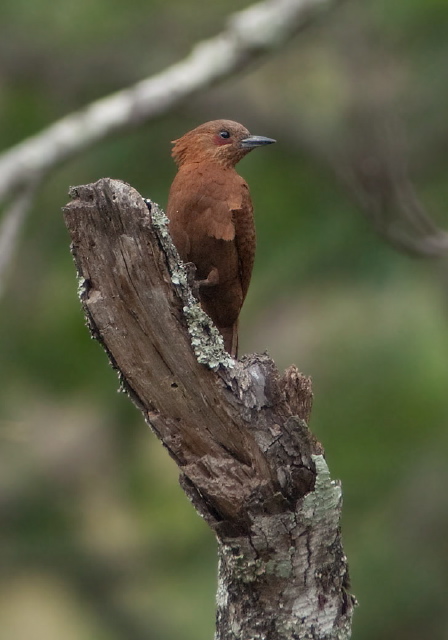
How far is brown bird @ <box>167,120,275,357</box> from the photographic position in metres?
5.01

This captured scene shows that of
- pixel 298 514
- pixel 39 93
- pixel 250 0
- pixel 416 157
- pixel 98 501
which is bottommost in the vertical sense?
pixel 298 514

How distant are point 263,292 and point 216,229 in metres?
4.67

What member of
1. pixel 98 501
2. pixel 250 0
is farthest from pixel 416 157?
pixel 98 501

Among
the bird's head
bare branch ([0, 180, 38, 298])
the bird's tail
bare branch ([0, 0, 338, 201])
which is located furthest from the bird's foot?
bare branch ([0, 0, 338, 201])

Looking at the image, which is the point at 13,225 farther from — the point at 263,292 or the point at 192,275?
the point at 263,292

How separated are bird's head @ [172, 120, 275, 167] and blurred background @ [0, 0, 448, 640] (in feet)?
9.09

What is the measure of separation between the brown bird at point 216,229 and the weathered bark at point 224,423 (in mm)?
1181

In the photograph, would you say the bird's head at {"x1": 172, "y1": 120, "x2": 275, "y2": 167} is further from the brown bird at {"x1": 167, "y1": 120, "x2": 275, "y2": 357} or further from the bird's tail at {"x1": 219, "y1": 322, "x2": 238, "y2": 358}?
the bird's tail at {"x1": 219, "y1": 322, "x2": 238, "y2": 358}

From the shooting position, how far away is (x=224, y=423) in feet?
12.6

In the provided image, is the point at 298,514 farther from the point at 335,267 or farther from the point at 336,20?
the point at 336,20

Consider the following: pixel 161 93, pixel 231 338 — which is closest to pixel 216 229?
pixel 231 338

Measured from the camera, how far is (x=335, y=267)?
30.1 ft

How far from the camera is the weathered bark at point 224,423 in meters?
3.75

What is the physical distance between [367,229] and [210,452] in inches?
222
